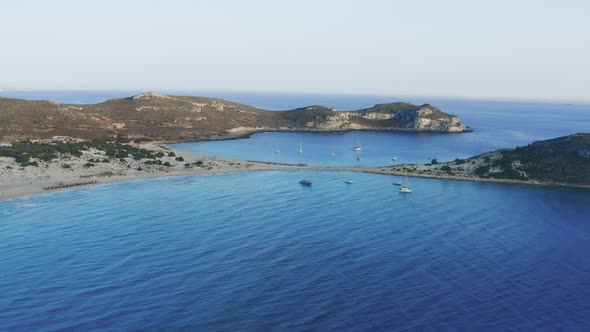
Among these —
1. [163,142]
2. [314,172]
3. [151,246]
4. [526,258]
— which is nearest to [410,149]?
[314,172]

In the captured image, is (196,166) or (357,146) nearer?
(196,166)

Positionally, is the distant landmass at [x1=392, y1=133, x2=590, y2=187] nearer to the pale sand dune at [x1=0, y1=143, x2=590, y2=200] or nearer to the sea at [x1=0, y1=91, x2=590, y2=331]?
the pale sand dune at [x1=0, y1=143, x2=590, y2=200]

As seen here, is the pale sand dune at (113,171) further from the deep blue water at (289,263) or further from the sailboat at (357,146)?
the sailboat at (357,146)

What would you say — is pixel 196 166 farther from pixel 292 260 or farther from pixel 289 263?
pixel 289 263

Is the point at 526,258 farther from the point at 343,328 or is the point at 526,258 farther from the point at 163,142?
the point at 163,142

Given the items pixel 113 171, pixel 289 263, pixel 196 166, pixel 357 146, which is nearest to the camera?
pixel 289 263

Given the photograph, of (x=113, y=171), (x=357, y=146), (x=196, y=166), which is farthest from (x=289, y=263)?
(x=357, y=146)
